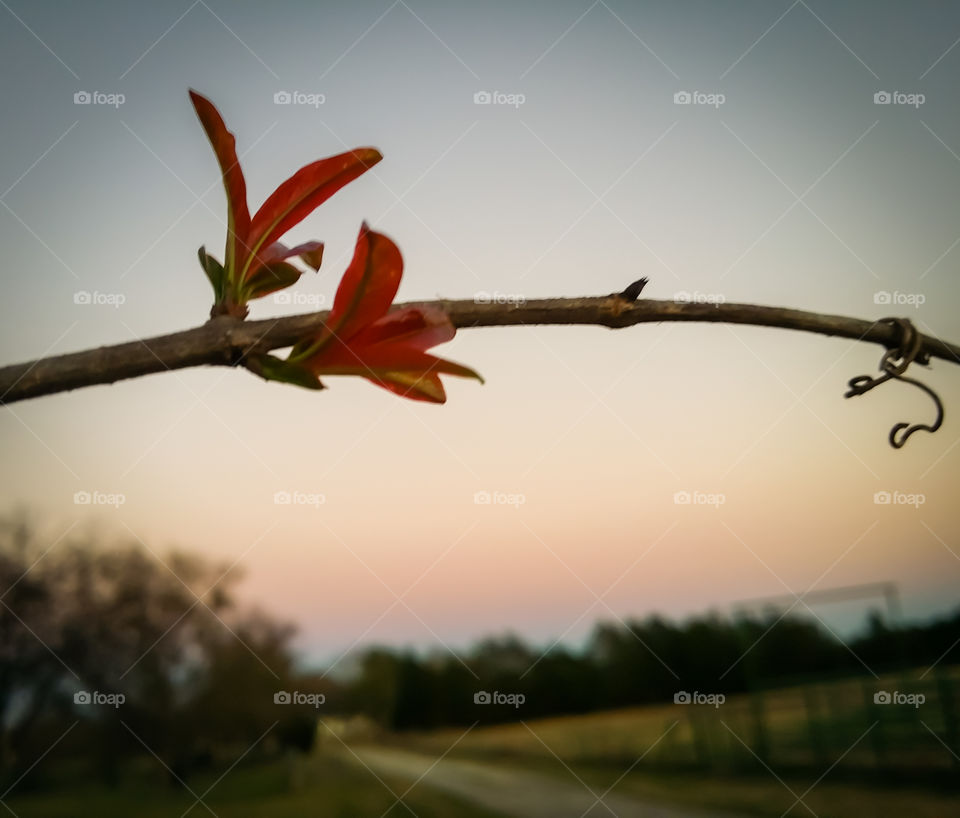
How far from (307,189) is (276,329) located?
0.15 ft

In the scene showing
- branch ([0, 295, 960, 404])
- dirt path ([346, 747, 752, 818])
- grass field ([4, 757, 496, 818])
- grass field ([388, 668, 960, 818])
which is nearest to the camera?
branch ([0, 295, 960, 404])

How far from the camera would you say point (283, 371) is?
0.21m

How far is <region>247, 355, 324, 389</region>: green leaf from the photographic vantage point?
0.68ft

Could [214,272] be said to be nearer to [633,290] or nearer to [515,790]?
[633,290]

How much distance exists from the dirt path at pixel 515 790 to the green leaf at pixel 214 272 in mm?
4089

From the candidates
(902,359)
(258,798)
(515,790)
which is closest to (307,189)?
(902,359)

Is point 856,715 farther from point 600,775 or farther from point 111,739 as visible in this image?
point 111,739

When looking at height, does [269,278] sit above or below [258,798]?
above

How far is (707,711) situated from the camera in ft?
15.3

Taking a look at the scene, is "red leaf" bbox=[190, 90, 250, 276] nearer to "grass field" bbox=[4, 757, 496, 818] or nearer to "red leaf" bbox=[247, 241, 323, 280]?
"red leaf" bbox=[247, 241, 323, 280]

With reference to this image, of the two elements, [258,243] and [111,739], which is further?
[111,739]

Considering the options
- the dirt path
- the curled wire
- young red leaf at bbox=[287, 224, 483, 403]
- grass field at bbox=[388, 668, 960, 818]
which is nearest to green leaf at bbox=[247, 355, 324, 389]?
young red leaf at bbox=[287, 224, 483, 403]

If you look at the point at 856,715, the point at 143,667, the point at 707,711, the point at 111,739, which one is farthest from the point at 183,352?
the point at 707,711

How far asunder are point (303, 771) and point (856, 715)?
3.08 meters
